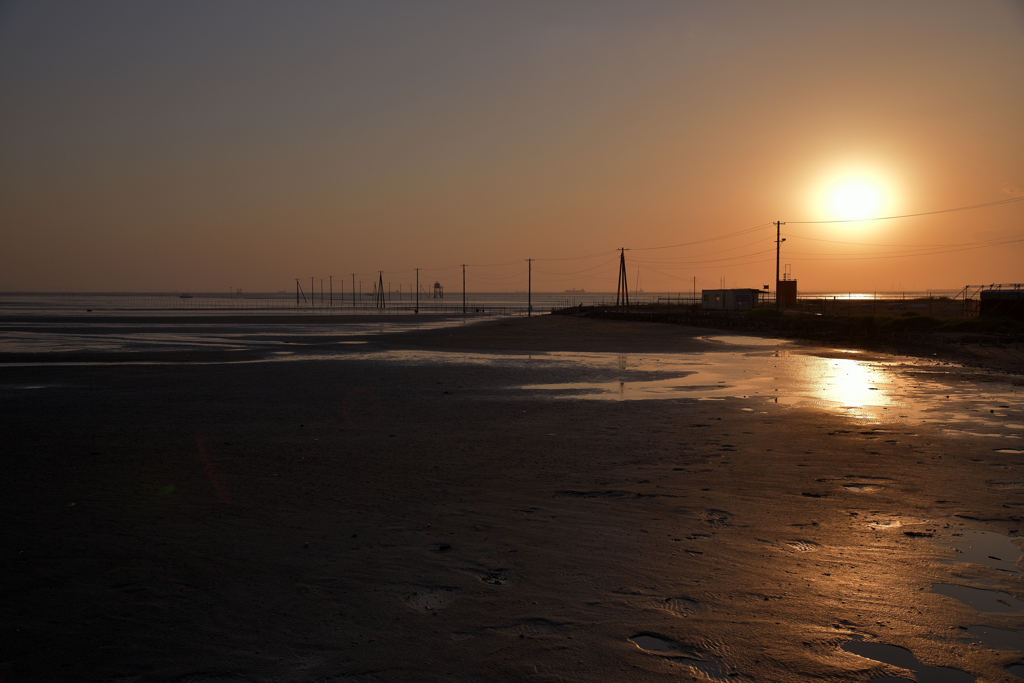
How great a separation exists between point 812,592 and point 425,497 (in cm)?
454

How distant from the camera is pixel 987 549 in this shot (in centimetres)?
631

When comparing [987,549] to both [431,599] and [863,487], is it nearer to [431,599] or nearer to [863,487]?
[863,487]

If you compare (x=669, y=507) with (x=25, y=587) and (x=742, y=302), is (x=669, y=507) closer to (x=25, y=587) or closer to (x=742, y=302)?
(x=25, y=587)

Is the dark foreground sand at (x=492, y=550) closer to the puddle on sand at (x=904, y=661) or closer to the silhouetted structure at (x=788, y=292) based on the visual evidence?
the puddle on sand at (x=904, y=661)

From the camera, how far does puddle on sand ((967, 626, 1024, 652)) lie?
4520 mm

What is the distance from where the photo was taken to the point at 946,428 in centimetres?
1222

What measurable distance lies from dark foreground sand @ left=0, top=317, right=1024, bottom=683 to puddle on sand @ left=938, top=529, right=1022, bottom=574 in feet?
0.51

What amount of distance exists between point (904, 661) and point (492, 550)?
136 inches

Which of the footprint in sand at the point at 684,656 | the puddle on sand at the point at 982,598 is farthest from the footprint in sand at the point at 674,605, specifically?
the puddle on sand at the point at 982,598

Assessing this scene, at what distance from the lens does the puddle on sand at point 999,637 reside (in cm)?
452

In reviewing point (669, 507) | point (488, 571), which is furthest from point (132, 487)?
point (669, 507)

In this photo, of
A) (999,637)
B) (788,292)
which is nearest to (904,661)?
(999,637)

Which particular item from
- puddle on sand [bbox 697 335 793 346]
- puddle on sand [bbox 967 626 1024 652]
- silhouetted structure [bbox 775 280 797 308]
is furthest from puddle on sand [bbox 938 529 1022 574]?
silhouetted structure [bbox 775 280 797 308]

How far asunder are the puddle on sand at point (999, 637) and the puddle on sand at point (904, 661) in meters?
0.56
